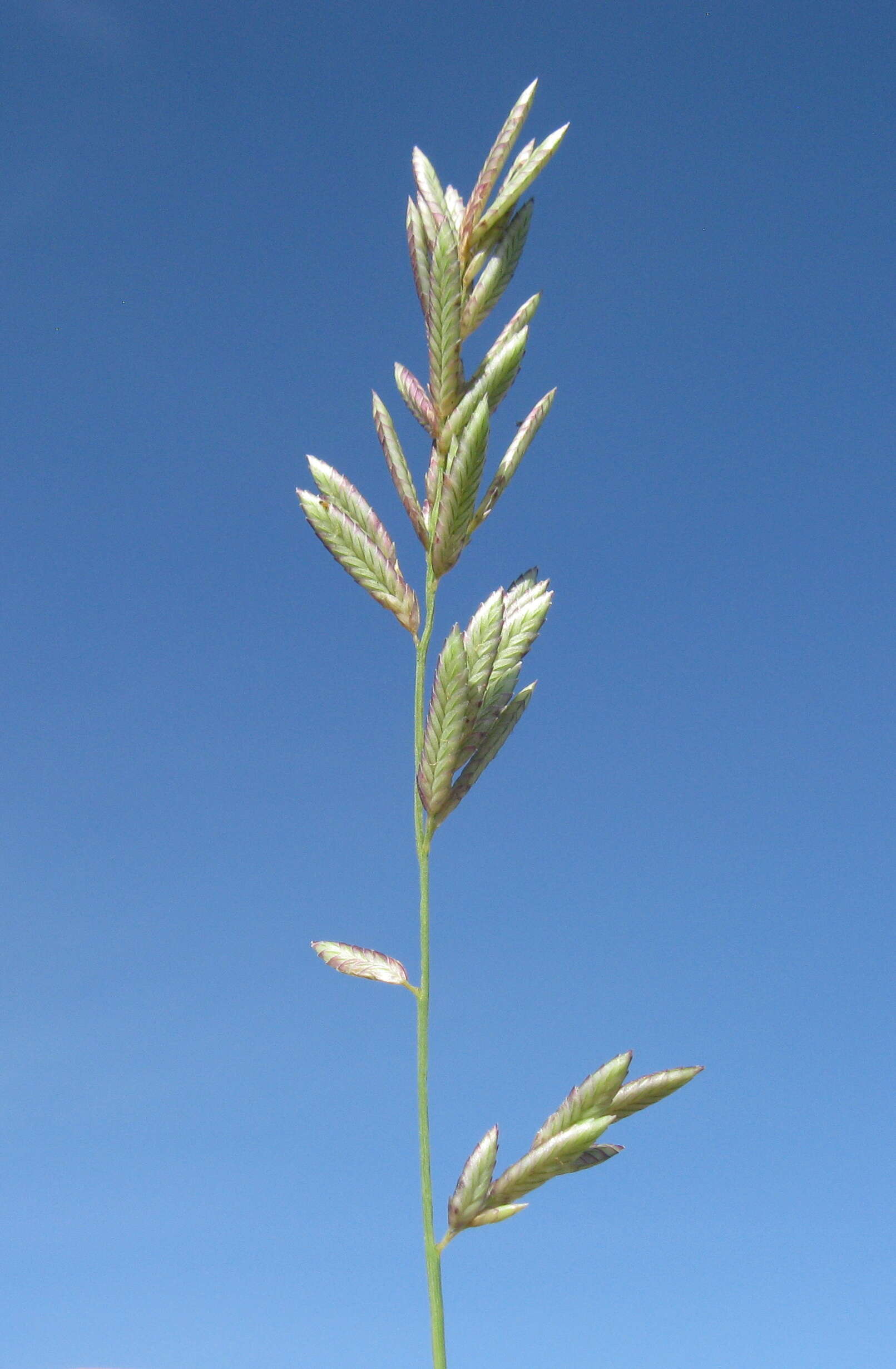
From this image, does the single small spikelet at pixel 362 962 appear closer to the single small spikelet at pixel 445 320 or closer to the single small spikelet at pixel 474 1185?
the single small spikelet at pixel 474 1185

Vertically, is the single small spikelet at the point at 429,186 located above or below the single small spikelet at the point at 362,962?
above

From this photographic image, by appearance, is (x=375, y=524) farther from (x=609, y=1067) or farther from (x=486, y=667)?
(x=609, y=1067)

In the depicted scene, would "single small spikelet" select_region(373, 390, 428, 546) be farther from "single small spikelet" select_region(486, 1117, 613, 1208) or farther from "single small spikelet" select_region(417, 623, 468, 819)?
"single small spikelet" select_region(486, 1117, 613, 1208)

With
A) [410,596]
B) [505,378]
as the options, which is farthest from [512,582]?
[505,378]

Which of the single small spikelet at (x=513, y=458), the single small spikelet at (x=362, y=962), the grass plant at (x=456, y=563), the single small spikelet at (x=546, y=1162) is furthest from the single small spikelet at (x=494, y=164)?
the single small spikelet at (x=546, y=1162)

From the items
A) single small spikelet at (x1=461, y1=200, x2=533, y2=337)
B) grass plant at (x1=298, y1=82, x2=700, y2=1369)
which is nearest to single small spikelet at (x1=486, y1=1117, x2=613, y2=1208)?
grass plant at (x1=298, y1=82, x2=700, y2=1369)

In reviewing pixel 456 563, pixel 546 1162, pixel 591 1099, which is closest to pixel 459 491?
pixel 456 563
